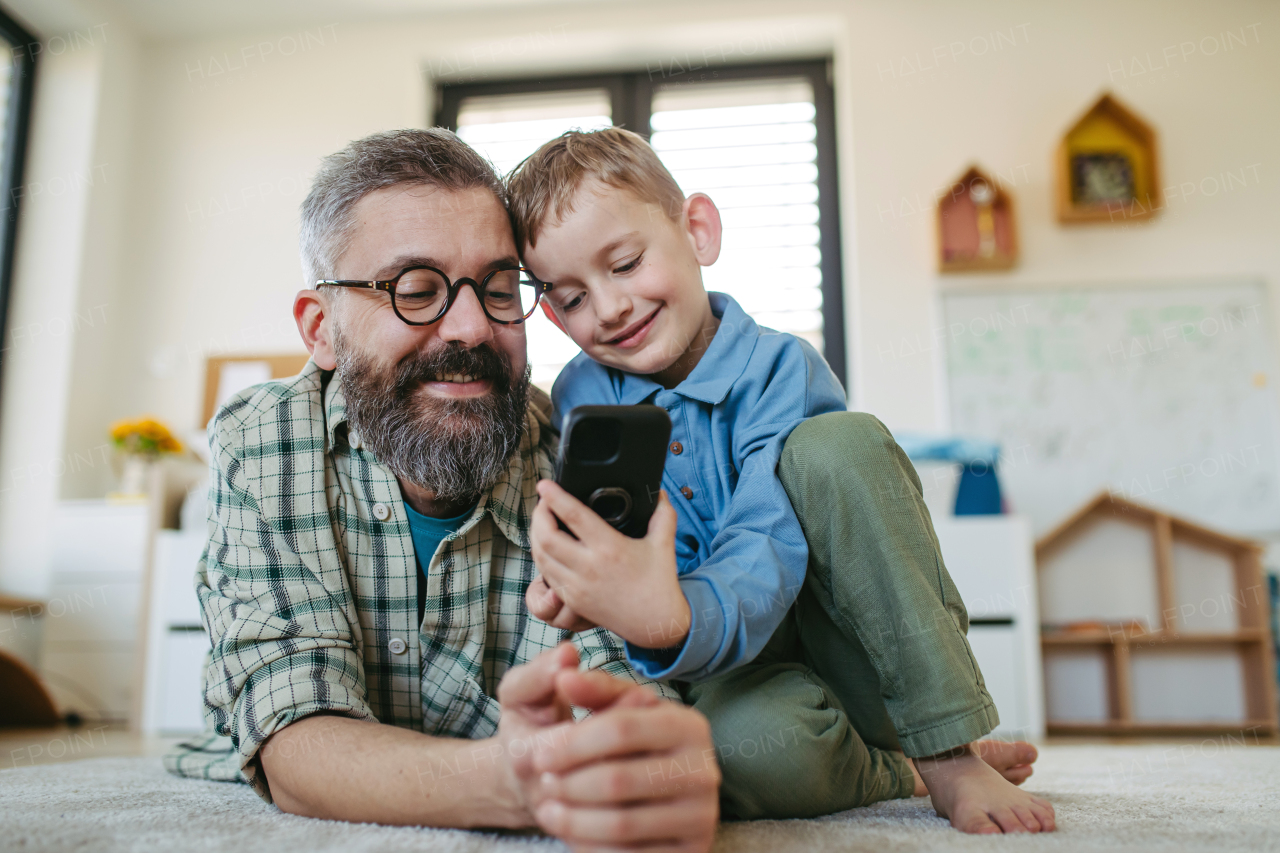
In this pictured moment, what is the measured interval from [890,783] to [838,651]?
151 mm

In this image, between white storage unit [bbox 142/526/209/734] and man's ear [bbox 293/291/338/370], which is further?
white storage unit [bbox 142/526/209/734]

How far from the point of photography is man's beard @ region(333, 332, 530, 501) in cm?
97

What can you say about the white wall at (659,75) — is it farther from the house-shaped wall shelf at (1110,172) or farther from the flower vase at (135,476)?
the flower vase at (135,476)

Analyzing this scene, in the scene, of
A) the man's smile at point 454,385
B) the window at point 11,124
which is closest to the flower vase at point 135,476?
the window at point 11,124

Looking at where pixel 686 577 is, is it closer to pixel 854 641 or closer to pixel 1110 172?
pixel 854 641

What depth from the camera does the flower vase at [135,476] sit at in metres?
3.06

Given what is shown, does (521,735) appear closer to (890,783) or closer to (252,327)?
(890,783)

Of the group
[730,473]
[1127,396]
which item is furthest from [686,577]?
[1127,396]

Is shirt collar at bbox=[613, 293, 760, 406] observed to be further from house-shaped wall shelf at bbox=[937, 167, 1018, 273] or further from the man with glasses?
house-shaped wall shelf at bbox=[937, 167, 1018, 273]

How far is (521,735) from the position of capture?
24.9 inches

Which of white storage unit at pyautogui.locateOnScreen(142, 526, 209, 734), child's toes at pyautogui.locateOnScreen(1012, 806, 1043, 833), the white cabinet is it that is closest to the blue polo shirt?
child's toes at pyautogui.locateOnScreen(1012, 806, 1043, 833)

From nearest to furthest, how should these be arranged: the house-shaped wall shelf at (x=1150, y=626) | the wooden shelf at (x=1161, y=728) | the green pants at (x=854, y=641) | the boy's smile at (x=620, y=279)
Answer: the green pants at (x=854, y=641) < the boy's smile at (x=620, y=279) < the wooden shelf at (x=1161, y=728) < the house-shaped wall shelf at (x=1150, y=626)

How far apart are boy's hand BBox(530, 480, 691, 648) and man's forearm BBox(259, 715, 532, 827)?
0.13 m

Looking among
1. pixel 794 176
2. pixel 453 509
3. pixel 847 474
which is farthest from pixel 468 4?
pixel 847 474
